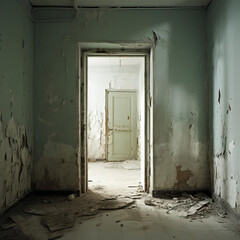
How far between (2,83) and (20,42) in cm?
71

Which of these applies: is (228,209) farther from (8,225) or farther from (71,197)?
(8,225)

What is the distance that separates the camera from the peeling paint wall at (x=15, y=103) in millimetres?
2641

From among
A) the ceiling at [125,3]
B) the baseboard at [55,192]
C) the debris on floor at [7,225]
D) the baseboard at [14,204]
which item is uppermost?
the ceiling at [125,3]

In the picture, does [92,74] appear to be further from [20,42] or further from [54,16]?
[20,42]

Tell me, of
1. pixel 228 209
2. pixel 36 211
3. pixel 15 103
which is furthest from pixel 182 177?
pixel 15 103

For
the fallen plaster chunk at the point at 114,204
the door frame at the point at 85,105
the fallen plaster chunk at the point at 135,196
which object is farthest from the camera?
the door frame at the point at 85,105

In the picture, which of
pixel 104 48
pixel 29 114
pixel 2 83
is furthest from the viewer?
pixel 104 48

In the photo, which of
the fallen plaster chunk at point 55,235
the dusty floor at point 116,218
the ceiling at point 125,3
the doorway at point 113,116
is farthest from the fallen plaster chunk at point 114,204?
the doorway at point 113,116

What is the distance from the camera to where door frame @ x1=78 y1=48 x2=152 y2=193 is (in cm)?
363

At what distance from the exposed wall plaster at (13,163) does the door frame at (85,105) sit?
687mm

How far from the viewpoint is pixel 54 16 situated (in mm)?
3514

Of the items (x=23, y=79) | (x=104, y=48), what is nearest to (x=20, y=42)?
(x=23, y=79)

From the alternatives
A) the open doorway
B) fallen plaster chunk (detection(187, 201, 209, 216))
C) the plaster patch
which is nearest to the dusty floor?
fallen plaster chunk (detection(187, 201, 209, 216))

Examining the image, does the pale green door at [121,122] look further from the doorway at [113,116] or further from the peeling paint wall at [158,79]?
the peeling paint wall at [158,79]
